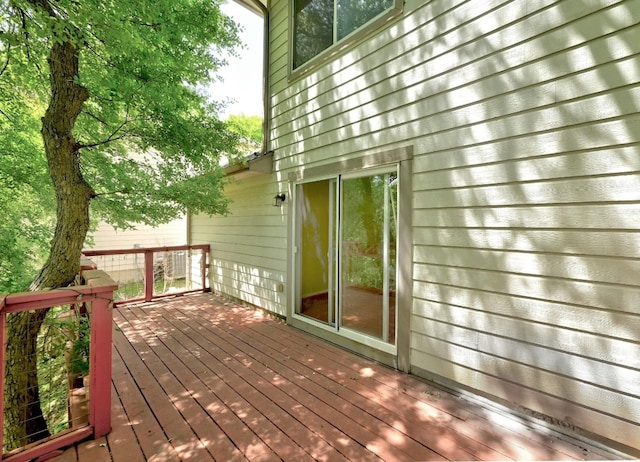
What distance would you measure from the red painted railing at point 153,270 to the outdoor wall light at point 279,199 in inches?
105

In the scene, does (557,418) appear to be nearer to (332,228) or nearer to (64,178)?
(332,228)

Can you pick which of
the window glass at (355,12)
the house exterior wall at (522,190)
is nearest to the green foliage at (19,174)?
the window glass at (355,12)

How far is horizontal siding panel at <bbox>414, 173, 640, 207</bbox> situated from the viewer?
1906mm

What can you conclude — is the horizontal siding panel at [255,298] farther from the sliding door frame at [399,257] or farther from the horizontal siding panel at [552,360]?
the horizontal siding panel at [552,360]

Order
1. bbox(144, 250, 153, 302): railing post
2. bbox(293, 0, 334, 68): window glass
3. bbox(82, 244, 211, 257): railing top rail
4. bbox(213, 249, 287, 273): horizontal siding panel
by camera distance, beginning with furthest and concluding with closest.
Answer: bbox(144, 250, 153, 302): railing post < bbox(82, 244, 211, 257): railing top rail < bbox(213, 249, 287, 273): horizontal siding panel < bbox(293, 0, 334, 68): window glass

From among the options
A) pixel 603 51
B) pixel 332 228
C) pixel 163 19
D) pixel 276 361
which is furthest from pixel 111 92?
pixel 603 51

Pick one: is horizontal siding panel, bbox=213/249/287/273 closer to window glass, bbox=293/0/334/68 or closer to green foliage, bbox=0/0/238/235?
green foliage, bbox=0/0/238/235

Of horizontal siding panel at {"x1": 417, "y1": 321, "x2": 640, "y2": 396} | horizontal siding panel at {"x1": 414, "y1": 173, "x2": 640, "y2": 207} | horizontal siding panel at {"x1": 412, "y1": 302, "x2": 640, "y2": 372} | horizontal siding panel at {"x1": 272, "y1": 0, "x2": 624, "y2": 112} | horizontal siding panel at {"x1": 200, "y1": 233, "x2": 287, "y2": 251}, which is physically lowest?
horizontal siding panel at {"x1": 417, "y1": 321, "x2": 640, "y2": 396}

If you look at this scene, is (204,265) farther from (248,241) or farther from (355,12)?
(355,12)

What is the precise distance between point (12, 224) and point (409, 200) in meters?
6.08

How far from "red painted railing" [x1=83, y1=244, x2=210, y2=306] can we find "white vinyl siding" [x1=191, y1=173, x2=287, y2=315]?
0.43 meters

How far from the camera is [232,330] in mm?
4469

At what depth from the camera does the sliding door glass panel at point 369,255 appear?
3.32 m

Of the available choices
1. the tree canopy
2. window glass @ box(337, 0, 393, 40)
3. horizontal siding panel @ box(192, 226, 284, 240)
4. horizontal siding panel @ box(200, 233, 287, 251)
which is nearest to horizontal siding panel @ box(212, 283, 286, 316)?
horizontal siding panel @ box(200, 233, 287, 251)
